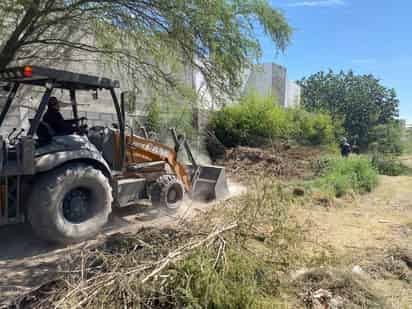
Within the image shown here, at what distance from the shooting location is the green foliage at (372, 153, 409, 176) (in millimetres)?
14382

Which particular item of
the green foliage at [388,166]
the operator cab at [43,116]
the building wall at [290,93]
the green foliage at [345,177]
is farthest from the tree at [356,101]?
the operator cab at [43,116]

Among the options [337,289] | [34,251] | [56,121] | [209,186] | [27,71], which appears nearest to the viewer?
[337,289]

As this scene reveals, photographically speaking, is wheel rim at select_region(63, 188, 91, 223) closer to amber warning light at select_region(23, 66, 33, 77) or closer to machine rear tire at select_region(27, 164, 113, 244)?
machine rear tire at select_region(27, 164, 113, 244)

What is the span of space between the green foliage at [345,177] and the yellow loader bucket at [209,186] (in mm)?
2929

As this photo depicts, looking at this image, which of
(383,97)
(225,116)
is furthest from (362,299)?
(383,97)

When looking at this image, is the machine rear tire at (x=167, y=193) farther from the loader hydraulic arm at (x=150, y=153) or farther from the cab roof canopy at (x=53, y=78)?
the cab roof canopy at (x=53, y=78)

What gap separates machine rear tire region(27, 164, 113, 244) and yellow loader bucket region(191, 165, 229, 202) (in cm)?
273

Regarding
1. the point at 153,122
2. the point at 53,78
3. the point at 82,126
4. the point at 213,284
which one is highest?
the point at 53,78

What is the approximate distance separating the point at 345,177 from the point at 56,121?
26.2 feet

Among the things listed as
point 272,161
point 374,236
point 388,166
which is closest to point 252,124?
point 272,161

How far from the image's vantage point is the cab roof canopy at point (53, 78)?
469 cm

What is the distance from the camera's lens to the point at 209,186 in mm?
7930

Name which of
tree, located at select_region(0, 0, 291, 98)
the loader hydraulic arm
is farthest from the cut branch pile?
tree, located at select_region(0, 0, 291, 98)

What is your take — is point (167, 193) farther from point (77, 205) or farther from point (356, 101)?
point (356, 101)
